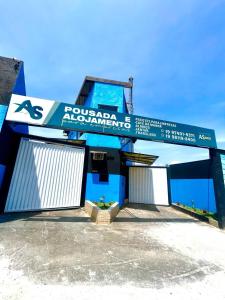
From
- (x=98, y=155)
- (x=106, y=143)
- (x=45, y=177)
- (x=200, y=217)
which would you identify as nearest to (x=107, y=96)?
(x=106, y=143)

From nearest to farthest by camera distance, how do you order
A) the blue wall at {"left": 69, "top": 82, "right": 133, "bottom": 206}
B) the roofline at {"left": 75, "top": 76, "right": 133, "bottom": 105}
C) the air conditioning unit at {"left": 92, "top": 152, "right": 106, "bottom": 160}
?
the blue wall at {"left": 69, "top": 82, "right": 133, "bottom": 206}, the air conditioning unit at {"left": 92, "top": 152, "right": 106, "bottom": 160}, the roofline at {"left": 75, "top": 76, "right": 133, "bottom": 105}

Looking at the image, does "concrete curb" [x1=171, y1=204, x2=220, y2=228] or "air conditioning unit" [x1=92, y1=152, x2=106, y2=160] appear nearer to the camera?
"concrete curb" [x1=171, y1=204, x2=220, y2=228]

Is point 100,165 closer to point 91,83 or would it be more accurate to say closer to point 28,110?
point 28,110

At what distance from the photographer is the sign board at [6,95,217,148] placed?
22.6ft

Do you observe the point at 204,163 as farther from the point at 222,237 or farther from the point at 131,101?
the point at 131,101

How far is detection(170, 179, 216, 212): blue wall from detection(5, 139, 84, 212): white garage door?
8.73 m

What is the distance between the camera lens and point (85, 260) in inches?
166

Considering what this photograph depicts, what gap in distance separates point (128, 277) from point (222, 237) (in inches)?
226

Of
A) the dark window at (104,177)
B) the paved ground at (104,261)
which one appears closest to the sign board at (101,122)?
the paved ground at (104,261)

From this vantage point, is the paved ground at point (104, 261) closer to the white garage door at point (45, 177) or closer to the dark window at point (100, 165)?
the white garage door at point (45, 177)

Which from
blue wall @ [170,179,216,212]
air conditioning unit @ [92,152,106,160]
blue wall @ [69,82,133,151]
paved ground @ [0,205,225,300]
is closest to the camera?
paved ground @ [0,205,225,300]

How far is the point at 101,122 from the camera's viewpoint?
25.1 ft

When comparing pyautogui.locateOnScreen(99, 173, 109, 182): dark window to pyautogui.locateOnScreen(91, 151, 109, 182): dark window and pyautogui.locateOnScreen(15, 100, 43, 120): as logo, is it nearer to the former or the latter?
pyautogui.locateOnScreen(91, 151, 109, 182): dark window

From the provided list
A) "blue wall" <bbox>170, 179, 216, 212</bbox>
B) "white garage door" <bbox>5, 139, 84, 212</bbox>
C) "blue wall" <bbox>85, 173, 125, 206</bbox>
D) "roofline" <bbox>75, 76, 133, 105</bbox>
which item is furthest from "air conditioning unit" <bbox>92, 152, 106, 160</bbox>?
"blue wall" <bbox>170, 179, 216, 212</bbox>
